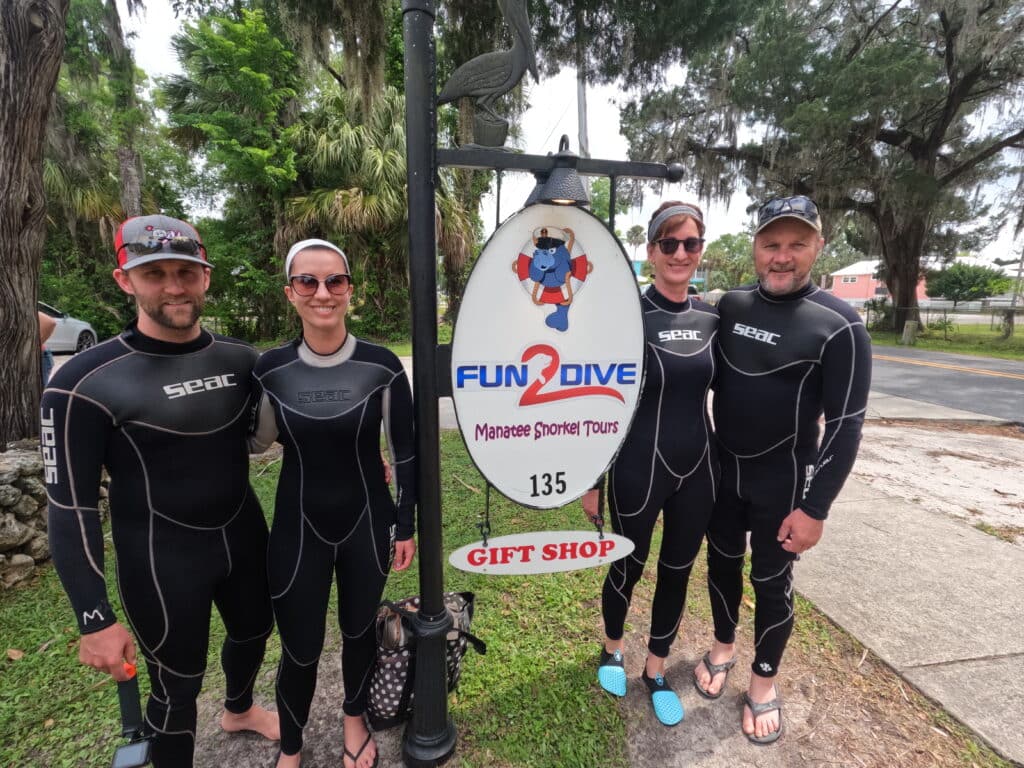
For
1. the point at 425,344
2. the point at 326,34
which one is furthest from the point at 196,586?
the point at 326,34

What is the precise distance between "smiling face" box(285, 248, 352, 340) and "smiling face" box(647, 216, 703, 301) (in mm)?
1257

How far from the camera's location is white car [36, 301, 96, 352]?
11672mm

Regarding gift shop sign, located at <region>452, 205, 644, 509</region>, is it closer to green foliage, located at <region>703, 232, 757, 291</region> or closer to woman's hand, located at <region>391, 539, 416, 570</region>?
woman's hand, located at <region>391, 539, 416, 570</region>

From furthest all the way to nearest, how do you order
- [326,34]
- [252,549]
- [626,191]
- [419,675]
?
[626,191]
[326,34]
[419,675]
[252,549]

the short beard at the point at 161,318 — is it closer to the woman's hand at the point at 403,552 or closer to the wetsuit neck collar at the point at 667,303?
the woman's hand at the point at 403,552

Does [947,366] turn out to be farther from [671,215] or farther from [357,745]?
[357,745]

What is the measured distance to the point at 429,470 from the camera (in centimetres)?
180

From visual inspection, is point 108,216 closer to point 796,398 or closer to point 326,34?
point 326,34

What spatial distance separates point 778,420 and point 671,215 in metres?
0.95

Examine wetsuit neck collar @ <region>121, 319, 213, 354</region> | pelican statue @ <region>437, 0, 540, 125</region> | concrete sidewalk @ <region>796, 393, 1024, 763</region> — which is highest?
pelican statue @ <region>437, 0, 540, 125</region>

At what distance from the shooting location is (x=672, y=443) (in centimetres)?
204

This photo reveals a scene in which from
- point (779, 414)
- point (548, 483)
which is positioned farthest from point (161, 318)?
point (779, 414)

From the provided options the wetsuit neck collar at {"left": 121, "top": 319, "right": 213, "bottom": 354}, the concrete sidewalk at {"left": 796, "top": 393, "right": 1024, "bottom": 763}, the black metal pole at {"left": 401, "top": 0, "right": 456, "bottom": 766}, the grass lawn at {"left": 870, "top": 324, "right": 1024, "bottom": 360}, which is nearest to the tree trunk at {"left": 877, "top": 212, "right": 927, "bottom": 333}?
the grass lawn at {"left": 870, "top": 324, "right": 1024, "bottom": 360}

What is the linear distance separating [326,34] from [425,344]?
7845 millimetres
